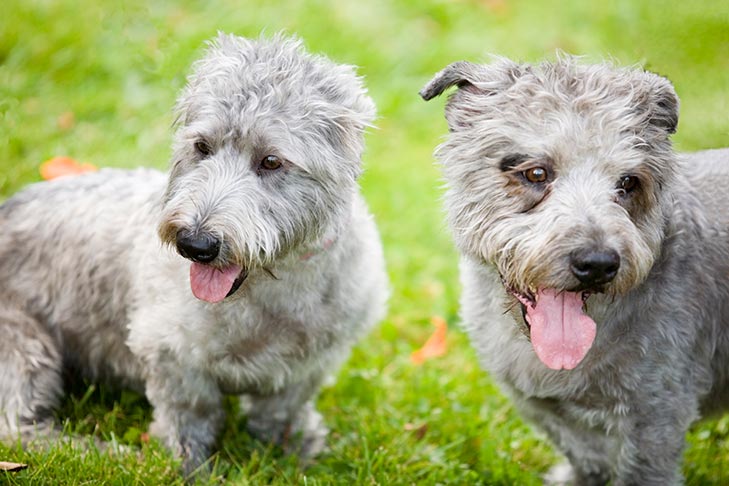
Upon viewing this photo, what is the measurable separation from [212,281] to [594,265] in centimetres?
169

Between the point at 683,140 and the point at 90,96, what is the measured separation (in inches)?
193

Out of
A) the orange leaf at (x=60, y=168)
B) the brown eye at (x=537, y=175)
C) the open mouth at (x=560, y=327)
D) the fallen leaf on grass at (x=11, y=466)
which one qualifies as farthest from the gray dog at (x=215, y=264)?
the orange leaf at (x=60, y=168)

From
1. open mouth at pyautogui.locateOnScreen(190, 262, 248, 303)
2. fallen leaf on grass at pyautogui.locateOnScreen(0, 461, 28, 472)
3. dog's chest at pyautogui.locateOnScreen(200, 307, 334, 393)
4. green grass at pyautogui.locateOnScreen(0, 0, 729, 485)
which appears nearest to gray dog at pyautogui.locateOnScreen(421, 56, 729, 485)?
green grass at pyautogui.locateOnScreen(0, 0, 729, 485)

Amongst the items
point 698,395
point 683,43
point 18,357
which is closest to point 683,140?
point 683,43

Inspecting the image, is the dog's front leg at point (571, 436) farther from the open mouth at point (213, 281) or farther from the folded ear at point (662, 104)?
the open mouth at point (213, 281)

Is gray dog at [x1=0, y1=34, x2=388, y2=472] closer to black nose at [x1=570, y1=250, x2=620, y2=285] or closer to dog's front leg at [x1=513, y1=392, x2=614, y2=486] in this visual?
dog's front leg at [x1=513, y1=392, x2=614, y2=486]

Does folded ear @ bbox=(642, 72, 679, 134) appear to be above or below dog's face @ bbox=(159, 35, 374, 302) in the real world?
above

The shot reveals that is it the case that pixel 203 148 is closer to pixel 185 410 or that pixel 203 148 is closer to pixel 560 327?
pixel 185 410

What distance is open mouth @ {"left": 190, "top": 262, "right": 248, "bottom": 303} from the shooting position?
405 cm

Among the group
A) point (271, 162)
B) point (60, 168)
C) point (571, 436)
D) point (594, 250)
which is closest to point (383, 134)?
point (60, 168)

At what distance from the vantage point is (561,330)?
12.3ft

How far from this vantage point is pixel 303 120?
409cm

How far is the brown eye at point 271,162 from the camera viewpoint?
405cm

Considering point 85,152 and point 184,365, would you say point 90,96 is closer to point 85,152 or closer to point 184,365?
point 85,152
